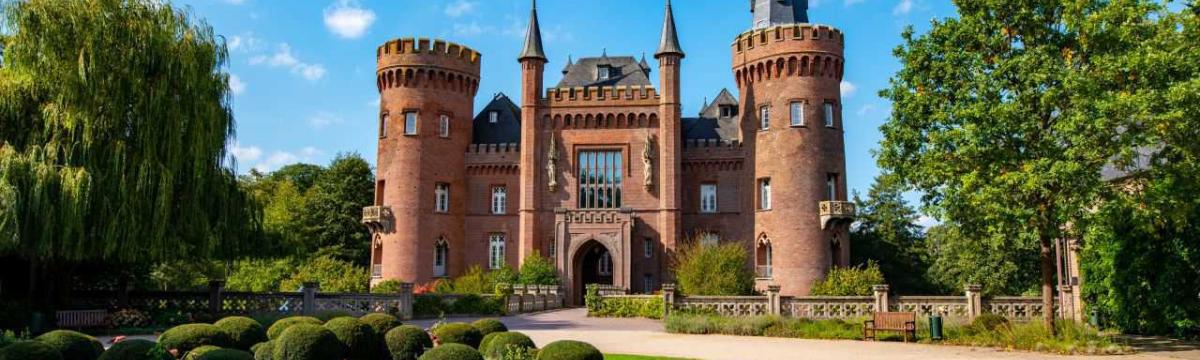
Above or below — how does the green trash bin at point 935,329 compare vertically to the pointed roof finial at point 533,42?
below

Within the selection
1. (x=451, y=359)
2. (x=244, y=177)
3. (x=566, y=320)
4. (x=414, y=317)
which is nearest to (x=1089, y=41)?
(x=451, y=359)

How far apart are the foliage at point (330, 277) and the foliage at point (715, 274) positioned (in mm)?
13377

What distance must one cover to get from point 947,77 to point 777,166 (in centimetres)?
2064

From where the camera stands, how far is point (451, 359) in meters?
11.5

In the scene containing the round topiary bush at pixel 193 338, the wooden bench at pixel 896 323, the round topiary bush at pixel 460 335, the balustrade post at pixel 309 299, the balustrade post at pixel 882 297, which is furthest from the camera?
the balustrade post at pixel 882 297

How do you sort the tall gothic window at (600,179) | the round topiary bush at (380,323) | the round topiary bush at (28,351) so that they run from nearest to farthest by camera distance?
the round topiary bush at (28,351)
the round topiary bush at (380,323)
the tall gothic window at (600,179)

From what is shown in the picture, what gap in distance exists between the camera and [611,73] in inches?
1799

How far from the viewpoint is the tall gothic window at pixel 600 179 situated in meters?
42.8

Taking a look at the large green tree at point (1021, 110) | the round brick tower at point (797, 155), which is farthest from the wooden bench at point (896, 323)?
the round brick tower at point (797, 155)

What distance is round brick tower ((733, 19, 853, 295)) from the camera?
39531 mm

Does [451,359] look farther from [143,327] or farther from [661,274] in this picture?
[661,274]

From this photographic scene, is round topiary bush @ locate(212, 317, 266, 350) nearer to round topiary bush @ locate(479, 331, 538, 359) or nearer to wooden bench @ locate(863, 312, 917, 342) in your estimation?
round topiary bush @ locate(479, 331, 538, 359)

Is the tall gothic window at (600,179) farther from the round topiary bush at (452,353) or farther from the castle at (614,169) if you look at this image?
the round topiary bush at (452,353)

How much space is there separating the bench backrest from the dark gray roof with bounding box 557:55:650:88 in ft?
82.1
